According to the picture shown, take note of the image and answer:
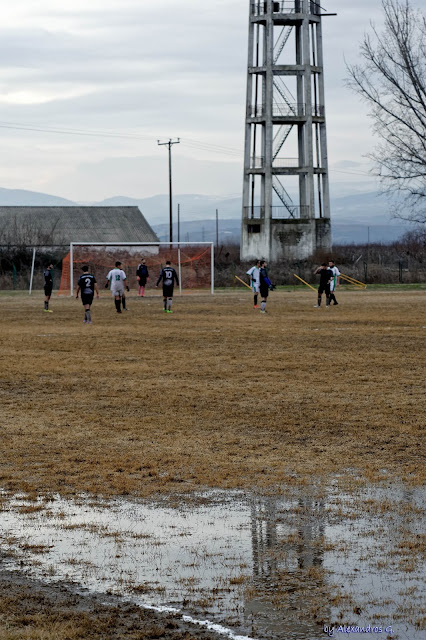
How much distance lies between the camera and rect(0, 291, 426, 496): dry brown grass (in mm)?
9867

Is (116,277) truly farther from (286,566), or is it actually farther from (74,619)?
(74,619)

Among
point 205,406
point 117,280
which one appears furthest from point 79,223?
point 205,406

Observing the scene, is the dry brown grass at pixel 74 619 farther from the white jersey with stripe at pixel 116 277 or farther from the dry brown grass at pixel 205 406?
the white jersey with stripe at pixel 116 277

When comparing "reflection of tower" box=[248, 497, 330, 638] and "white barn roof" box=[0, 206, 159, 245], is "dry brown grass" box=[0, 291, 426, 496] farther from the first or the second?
"white barn roof" box=[0, 206, 159, 245]

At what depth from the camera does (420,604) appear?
19.6ft

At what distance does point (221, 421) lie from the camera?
41.5 feet

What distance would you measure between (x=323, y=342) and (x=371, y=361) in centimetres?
424

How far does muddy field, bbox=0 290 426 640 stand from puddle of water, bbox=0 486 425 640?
0.05m

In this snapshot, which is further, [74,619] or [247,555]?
[247,555]

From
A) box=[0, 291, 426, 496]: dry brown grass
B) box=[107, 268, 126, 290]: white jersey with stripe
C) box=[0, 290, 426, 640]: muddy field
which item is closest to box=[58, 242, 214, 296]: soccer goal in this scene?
box=[107, 268, 126, 290]: white jersey with stripe

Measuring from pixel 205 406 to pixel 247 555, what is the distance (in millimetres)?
6813

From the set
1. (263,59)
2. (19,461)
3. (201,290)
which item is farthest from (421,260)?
(19,461)

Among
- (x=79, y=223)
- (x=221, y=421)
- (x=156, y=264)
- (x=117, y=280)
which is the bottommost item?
(x=221, y=421)

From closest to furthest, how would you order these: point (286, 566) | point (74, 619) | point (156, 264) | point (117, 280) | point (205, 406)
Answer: point (74, 619) → point (286, 566) → point (205, 406) → point (117, 280) → point (156, 264)
